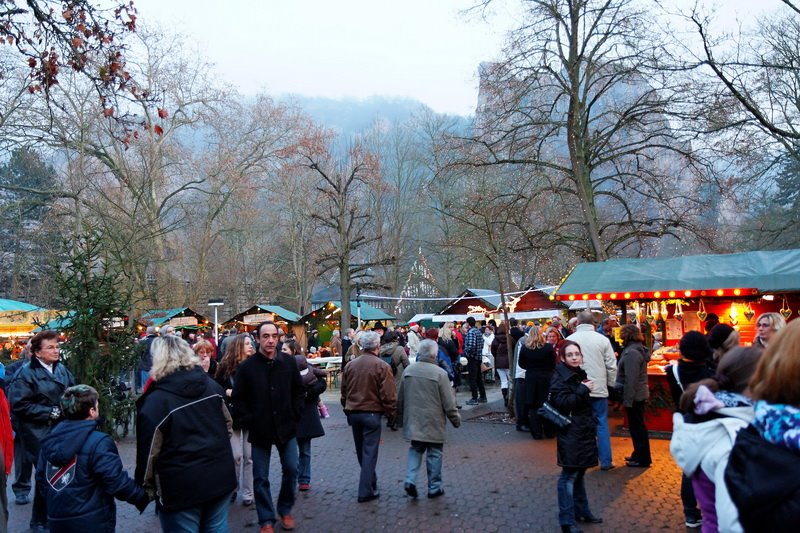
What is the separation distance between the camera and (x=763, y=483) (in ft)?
6.07

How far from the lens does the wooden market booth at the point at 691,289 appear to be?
10.1 metres

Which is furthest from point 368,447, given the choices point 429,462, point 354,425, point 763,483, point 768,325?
point 763,483

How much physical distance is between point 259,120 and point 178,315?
1357 cm

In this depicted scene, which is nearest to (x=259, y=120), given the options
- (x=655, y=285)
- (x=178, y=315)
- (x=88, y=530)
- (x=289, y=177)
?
(x=289, y=177)

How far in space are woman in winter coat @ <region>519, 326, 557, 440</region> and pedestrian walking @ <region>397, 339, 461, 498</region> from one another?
347 cm

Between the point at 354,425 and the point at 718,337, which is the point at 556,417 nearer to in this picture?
the point at 718,337

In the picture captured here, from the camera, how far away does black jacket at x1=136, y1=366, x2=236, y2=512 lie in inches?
146

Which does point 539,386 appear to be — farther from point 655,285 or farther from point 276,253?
point 276,253

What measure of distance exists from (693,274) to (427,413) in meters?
7.04

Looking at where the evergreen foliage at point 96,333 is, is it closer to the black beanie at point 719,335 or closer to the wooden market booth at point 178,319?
the black beanie at point 719,335

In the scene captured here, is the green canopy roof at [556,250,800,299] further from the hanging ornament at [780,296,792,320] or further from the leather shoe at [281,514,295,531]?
the leather shoe at [281,514,295,531]

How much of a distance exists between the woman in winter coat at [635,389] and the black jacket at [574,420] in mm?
2365

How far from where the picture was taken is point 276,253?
48.9 m

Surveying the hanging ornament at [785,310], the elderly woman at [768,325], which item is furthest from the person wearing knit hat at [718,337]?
the hanging ornament at [785,310]
